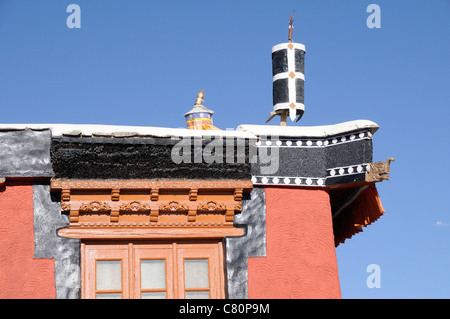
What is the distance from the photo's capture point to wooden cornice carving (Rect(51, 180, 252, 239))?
37.5 ft

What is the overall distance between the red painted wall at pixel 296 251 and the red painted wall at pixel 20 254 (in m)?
2.23

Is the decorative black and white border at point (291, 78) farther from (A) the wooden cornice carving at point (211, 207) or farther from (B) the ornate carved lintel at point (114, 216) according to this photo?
(B) the ornate carved lintel at point (114, 216)

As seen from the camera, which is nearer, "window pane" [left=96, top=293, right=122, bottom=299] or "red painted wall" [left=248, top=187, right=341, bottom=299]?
"window pane" [left=96, top=293, right=122, bottom=299]

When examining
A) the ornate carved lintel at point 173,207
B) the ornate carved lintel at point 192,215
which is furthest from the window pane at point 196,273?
the ornate carved lintel at point 173,207

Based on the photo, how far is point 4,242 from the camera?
1114cm

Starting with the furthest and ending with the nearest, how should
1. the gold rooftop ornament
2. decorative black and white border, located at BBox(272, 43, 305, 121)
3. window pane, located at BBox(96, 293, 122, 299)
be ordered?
the gold rooftop ornament < decorative black and white border, located at BBox(272, 43, 305, 121) < window pane, located at BBox(96, 293, 122, 299)

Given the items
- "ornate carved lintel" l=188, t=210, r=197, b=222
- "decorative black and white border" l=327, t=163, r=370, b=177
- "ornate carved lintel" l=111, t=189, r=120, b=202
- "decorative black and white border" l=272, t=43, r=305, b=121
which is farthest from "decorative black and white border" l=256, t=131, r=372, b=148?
"ornate carved lintel" l=111, t=189, r=120, b=202

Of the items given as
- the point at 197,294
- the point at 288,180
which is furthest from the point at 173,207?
the point at 288,180

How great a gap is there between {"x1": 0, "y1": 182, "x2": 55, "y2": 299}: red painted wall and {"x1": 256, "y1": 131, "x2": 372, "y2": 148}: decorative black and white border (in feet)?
8.82

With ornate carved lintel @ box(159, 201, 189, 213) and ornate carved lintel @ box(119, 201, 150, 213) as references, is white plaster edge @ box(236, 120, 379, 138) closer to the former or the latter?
ornate carved lintel @ box(159, 201, 189, 213)
